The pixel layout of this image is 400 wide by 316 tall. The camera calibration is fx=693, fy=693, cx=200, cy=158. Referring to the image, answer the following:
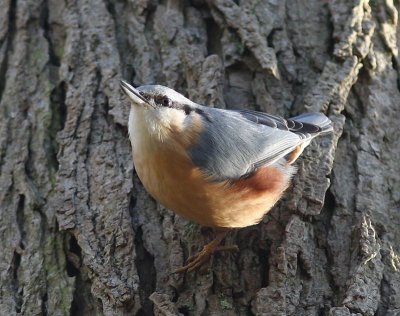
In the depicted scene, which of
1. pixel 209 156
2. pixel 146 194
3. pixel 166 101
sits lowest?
pixel 146 194

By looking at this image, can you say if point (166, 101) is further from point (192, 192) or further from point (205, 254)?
point (205, 254)

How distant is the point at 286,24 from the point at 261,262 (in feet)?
4.73

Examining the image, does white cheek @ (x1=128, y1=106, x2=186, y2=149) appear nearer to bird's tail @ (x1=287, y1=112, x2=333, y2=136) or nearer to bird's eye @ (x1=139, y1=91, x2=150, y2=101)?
bird's eye @ (x1=139, y1=91, x2=150, y2=101)

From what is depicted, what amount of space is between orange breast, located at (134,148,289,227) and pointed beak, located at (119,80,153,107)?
0.23m

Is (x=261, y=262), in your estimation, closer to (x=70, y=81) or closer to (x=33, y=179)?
(x=33, y=179)

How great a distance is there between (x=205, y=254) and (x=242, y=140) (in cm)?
61

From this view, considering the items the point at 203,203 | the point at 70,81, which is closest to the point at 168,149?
the point at 203,203

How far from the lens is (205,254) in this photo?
3.04 metres

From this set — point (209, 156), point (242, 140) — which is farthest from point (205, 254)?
point (242, 140)

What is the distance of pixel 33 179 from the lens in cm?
338

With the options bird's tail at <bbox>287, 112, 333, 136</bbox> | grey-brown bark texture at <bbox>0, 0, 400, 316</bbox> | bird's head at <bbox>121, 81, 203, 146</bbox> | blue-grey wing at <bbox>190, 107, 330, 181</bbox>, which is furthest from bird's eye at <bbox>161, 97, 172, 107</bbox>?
bird's tail at <bbox>287, 112, 333, 136</bbox>

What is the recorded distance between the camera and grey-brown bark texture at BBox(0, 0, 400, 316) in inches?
113

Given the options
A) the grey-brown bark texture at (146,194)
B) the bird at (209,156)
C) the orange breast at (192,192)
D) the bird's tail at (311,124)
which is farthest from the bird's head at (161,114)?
the bird's tail at (311,124)

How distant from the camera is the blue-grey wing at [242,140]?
125 inches
